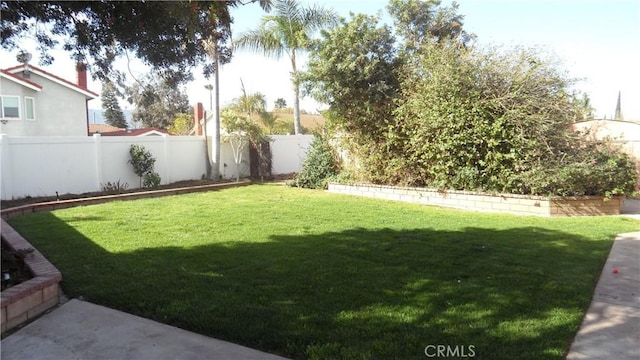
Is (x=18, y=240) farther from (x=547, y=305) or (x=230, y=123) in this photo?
(x=230, y=123)

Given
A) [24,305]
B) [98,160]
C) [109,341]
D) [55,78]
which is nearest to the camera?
[109,341]

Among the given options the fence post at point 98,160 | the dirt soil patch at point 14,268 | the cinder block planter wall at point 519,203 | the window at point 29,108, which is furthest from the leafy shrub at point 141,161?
the window at point 29,108

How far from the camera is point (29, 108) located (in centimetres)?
2259

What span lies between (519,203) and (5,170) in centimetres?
1197

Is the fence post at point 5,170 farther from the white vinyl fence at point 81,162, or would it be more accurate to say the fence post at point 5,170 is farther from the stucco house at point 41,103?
the stucco house at point 41,103

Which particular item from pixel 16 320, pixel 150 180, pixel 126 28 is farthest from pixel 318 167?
pixel 16 320

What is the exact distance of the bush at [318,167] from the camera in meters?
15.8

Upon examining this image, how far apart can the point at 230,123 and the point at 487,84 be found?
393 inches

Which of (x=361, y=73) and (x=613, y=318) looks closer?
(x=613, y=318)

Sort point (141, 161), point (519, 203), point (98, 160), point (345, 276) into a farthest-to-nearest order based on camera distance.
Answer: point (141, 161), point (98, 160), point (519, 203), point (345, 276)

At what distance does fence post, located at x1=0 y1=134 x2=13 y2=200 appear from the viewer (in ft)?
37.6

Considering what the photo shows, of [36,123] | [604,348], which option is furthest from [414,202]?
[36,123]

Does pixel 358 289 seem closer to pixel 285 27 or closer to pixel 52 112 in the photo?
pixel 285 27

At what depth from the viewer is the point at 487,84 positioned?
10.9 m
